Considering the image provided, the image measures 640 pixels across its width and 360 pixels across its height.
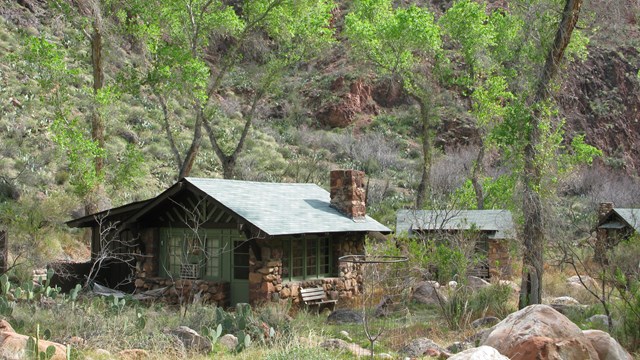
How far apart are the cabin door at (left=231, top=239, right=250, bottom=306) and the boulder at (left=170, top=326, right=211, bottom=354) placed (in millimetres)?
6412

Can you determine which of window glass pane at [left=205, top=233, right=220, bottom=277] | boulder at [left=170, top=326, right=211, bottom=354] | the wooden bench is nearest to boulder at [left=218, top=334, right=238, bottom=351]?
boulder at [left=170, top=326, right=211, bottom=354]

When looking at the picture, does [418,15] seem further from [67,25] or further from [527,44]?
[67,25]

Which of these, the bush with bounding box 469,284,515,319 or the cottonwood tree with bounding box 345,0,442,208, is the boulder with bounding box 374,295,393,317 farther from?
the cottonwood tree with bounding box 345,0,442,208

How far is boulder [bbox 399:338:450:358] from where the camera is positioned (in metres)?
11.8

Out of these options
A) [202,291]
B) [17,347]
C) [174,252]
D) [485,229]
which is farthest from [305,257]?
[17,347]

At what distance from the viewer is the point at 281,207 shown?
64.3 ft

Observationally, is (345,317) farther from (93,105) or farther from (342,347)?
(93,105)

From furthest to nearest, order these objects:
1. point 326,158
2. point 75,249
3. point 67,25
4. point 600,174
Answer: point 600,174 → point 326,158 → point 67,25 → point 75,249

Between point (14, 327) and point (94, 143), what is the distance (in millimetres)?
10729

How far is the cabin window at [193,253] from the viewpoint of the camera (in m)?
18.8

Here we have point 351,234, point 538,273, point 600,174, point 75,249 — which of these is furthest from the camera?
point 600,174

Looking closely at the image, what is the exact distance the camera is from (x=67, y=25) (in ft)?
138

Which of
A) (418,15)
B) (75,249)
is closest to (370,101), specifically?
(418,15)

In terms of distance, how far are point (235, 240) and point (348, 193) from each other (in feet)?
13.0
